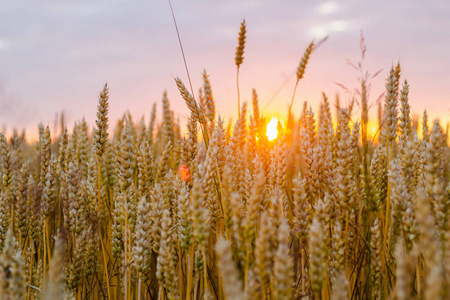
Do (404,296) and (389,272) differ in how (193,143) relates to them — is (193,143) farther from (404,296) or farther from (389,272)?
(404,296)

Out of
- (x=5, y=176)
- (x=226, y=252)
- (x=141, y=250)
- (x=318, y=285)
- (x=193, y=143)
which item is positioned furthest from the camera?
(x=5, y=176)

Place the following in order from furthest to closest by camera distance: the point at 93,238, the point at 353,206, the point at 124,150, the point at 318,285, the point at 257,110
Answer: the point at 257,110 < the point at 93,238 < the point at 124,150 < the point at 353,206 < the point at 318,285

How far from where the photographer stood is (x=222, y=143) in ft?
5.90

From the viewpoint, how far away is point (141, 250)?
145 centimetres

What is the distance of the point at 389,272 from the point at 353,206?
17.5 inches

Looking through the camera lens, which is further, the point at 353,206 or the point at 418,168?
the point at 418,168

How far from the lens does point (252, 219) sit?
1.15m

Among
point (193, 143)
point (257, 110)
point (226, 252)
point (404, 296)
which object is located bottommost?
point (404, 296)

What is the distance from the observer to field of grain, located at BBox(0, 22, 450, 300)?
1.10 metres

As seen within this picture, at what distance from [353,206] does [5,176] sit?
2373 mm

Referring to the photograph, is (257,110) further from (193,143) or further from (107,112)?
(107,112)

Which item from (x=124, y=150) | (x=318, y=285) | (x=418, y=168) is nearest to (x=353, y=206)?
(x=318, y=285)

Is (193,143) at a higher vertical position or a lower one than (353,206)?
higher

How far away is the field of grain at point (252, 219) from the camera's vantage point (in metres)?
1.10
